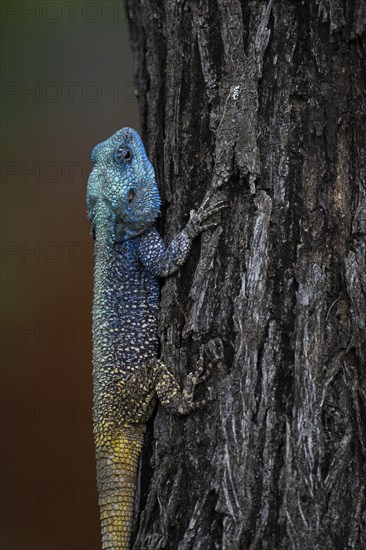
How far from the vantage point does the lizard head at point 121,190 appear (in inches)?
134

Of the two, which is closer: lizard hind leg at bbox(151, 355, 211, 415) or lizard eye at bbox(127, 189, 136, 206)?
lizard hind leg at bbox(151, 355, 211, 415)

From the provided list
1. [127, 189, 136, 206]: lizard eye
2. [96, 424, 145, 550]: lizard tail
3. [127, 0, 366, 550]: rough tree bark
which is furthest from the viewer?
[127, 189, 136, 206]: lizard eye

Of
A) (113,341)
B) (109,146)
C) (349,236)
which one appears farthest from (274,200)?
(109,146)

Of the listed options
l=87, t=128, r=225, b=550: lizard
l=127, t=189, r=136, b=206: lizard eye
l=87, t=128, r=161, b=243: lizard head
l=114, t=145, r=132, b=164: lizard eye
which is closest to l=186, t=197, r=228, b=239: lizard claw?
l=87, t=128, r=225, b=550: lizard

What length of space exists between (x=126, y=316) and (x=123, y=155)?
38.1 inches

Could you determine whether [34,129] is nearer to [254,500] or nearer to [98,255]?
[98,255]

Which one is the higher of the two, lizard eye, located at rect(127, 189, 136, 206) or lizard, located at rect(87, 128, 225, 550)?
lizard eye, located at rect(127, 189, 136, 206)

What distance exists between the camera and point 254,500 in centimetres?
243

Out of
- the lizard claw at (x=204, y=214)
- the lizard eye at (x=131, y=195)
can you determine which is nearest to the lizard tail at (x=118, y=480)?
the lizard claw at (x=204, y=214)

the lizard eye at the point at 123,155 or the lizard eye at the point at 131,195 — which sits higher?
the lizard eye at the point at 123,155

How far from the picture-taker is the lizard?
9.52ft

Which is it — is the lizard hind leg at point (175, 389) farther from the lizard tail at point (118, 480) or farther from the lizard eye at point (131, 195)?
the lizard eye at point (131, 195)

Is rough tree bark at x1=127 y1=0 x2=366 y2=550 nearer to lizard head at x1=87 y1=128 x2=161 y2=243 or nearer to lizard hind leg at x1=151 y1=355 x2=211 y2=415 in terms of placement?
lizard hind leg at x1=151 y1=355 x2=211 y2=415

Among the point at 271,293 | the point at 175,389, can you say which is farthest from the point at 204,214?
the point at 175,389
